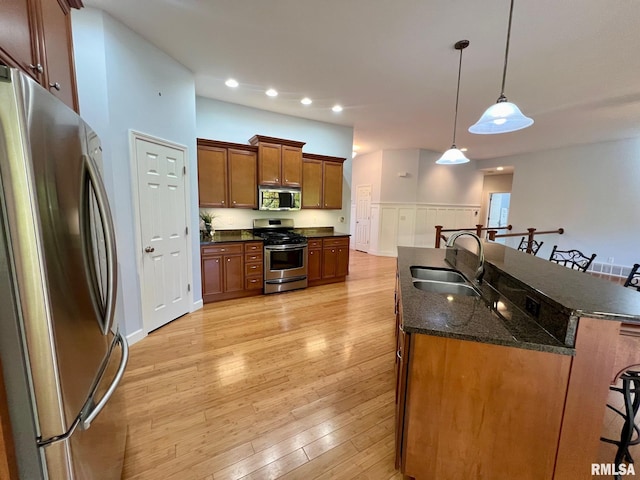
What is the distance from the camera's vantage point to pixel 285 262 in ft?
14.2

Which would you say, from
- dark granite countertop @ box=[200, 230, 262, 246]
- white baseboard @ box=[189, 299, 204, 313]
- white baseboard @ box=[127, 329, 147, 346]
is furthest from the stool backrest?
white baseboard @ box=[127, 329, 147, 346]

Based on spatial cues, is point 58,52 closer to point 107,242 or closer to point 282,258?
point 107,242

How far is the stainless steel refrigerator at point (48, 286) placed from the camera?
73cm

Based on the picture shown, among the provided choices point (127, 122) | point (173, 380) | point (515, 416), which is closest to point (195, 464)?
point (173, 380)

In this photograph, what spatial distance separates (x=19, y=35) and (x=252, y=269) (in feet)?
10.6

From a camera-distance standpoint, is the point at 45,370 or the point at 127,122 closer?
the point at 45,370

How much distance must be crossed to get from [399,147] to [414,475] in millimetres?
7159

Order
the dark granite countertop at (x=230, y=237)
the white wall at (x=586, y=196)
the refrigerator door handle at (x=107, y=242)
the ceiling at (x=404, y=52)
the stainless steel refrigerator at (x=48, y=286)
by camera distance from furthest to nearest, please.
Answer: the white wall at (x=586, y=196), the dark granite countertop at (x=230, y=237), the ceiling at (x=404, y=52), the refrigerator door handle at (x=107, y=242), the stainless steel refrigerator at (x=48, y=286)

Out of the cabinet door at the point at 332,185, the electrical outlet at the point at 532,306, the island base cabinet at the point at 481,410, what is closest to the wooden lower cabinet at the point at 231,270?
the cabinet door at the point at 332,185

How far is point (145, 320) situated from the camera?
9.30 feet

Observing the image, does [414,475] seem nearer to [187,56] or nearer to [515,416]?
[515,416]

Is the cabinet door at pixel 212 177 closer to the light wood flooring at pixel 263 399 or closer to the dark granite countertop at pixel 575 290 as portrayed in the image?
the light wood flooring at pixel 263 399

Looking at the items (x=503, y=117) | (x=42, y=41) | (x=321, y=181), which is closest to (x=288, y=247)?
(x=321, y=181)

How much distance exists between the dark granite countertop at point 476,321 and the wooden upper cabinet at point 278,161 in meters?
3.15
